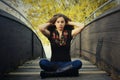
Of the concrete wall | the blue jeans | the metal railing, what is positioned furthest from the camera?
the metal railing

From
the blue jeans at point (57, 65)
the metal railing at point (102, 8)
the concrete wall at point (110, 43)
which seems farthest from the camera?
the metal railing at point (102, 8)

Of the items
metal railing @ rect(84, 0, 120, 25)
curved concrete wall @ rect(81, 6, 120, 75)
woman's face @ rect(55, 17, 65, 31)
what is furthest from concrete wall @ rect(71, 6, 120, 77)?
woman's face @ rect(55, 17, 65, 31)

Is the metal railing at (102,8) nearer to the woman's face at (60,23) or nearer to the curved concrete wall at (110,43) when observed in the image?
the curved concrete wall at (110,43)

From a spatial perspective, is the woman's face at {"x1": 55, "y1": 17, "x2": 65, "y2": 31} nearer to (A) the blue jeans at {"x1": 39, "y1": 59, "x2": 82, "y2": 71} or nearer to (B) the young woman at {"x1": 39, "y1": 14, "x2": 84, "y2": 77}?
(B) the young woman at {"x1": 39, "y1": 14, "x2": 84, "y2": 77}

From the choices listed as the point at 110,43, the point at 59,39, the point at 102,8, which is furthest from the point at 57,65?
the point at 102,8

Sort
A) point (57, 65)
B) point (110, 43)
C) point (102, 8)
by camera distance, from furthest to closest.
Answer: point (102, 8) → point (110, 43) → point (57, 65)

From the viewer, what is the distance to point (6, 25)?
7.27 meters

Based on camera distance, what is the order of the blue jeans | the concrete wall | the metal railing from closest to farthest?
the concrete wall, the blue jeans, the metal railing

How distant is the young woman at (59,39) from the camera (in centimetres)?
682

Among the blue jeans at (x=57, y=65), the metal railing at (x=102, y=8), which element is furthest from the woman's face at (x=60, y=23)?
the metal railing at (x=102, y=8)

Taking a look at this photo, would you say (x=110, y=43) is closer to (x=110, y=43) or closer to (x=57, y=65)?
(x=110, y=43)

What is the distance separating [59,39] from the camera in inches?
271

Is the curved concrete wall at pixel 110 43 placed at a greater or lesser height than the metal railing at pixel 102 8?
lesser

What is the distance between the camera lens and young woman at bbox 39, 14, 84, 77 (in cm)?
682
